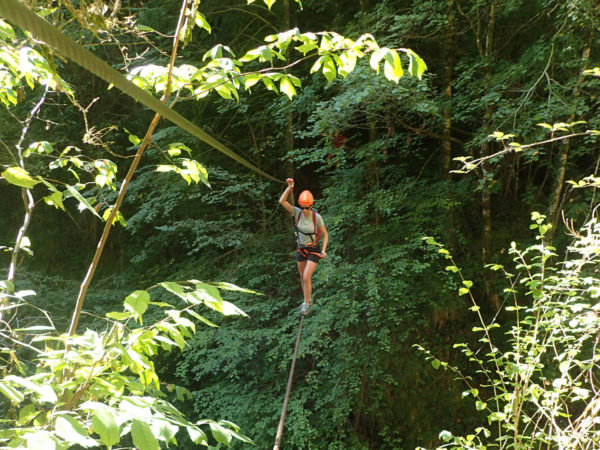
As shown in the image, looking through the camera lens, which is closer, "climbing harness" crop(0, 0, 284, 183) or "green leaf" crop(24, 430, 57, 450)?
"climbing harness" crop(0, 0, 284, 183)

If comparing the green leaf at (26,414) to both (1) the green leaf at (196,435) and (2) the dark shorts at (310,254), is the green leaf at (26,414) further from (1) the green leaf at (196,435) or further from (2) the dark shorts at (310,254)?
(2) the dark shorts at (310,254)

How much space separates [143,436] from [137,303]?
0.27 metres

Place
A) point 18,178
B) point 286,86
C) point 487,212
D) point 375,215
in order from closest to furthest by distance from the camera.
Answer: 1. point 18,178
2. point 286,86
3. point 375,215
4. point 487,212

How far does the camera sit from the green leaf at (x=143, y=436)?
78 centimetres

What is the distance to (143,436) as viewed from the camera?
790 mm

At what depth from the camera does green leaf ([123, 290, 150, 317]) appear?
0.92 m

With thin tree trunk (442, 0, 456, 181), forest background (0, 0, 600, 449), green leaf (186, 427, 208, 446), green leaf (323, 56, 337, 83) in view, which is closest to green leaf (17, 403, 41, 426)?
green leaf (186, 427, 208, 446)

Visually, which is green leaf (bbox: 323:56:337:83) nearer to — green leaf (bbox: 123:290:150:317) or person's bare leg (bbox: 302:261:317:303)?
green leaf (bbox: 123:290:150:317)

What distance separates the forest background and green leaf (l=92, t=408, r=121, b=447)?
387cm

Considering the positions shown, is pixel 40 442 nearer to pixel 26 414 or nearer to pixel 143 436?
pixel 143 436

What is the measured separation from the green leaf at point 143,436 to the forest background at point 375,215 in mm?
3880

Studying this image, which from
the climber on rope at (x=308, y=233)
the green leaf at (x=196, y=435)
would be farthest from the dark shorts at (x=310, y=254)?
the green leaf at (x=196, y=435)

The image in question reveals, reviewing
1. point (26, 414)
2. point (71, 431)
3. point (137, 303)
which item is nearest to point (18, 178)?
point (137, 303)

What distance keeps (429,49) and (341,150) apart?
2.21 meters
